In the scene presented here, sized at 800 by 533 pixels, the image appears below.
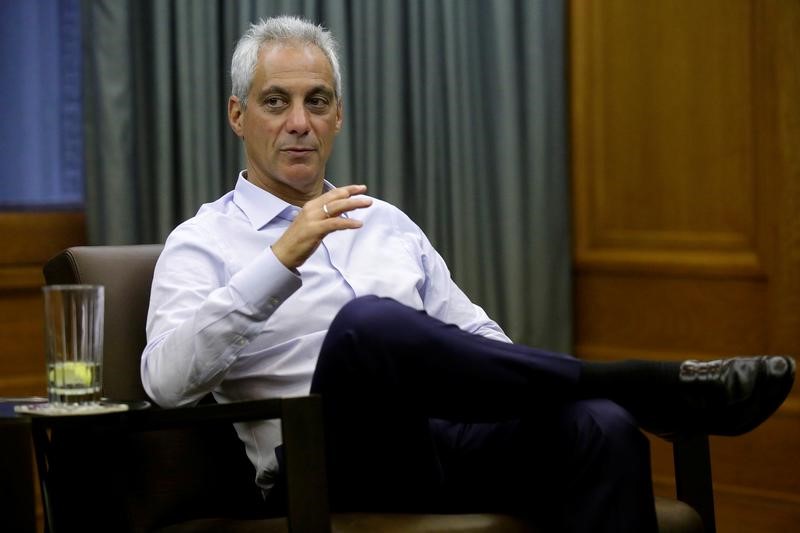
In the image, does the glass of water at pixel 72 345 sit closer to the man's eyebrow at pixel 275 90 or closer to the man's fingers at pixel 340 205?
the man's fingers at pixel 340 205

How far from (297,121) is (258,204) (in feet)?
0.59

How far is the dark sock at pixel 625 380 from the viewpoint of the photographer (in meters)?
1.82

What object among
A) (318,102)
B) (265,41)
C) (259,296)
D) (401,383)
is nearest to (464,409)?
(401,383)

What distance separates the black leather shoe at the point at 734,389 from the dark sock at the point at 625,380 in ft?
0.10

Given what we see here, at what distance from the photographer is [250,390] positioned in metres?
2.16

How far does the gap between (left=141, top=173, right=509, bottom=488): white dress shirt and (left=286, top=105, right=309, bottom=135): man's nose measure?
0.47ft

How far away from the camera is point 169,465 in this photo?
2.06 m

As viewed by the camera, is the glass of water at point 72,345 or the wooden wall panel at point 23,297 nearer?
the glass of water at point 72,345

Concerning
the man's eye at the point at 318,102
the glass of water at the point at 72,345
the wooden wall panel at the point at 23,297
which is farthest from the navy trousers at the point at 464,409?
the wooden wall panel at the point at 23,297

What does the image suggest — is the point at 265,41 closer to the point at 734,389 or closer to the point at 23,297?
the point at 734,389

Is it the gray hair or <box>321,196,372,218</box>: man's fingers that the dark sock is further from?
the gray hair

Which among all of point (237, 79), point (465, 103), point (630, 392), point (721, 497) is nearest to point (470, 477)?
point (630, 392)

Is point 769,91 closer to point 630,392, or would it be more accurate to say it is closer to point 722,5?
point 722,5

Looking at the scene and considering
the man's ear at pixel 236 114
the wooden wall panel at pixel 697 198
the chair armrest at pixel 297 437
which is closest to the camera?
the chair armrest at pixel 297 437
